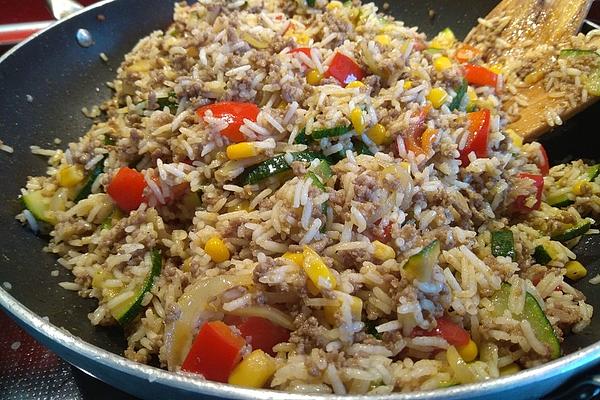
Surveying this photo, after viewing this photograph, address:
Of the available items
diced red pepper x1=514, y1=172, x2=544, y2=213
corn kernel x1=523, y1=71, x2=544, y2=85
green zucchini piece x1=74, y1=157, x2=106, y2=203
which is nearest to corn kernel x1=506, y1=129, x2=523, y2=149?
diced red pepper x1=514, y1=172, x2=544, y2=213

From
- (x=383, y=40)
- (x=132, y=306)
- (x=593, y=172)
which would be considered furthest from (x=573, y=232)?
(x=132, y=306)

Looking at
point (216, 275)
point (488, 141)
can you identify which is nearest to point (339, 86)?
point (488, 141)

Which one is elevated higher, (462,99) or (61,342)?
(462,99)

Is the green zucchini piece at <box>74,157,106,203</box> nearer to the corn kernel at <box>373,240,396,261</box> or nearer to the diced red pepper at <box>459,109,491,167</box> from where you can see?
the corn kernel at <box>373,240,396,261</box>

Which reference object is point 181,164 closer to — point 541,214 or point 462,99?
point 462,99

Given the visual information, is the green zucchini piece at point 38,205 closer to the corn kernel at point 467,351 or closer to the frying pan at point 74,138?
the frying pan at point 74,138

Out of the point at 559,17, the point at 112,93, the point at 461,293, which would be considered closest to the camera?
the point at 461,293

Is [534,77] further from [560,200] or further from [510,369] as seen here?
[510,369]
